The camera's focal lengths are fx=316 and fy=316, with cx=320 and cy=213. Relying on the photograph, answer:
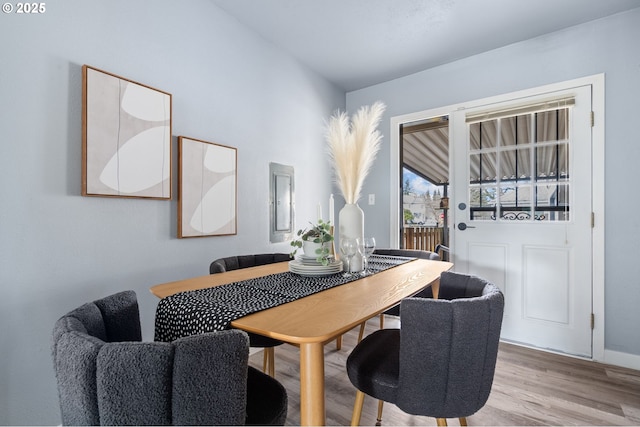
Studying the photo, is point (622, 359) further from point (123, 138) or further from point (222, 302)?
point (123, 138)

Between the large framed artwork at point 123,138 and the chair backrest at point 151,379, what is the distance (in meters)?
1.07

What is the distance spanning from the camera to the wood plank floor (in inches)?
63.2

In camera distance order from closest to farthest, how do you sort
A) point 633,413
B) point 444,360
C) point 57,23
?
point 444,360 → point 57,23 → point 633,413

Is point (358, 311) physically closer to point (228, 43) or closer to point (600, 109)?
point (228, 43)

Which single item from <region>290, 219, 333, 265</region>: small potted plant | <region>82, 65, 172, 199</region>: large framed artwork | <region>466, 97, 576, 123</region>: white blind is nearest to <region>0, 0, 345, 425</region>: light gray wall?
<region>82, 65, 172, 199</region>: large framed artwork

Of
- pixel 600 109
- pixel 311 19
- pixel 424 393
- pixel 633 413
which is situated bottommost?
pixel 633 413

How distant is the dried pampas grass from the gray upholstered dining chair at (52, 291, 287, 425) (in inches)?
42.7

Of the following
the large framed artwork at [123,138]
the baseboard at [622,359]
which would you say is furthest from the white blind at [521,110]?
the large framed artwork at [123,138]

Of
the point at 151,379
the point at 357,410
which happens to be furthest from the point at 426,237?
the point at 151,379

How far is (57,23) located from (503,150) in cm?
303

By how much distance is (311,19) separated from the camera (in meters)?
2.28

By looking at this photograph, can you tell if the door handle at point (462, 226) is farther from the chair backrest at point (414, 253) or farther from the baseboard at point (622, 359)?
the baseboard at point (622, 359)

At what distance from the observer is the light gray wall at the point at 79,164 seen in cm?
127

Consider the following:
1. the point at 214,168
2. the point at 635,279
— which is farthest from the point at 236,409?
the point at 635,279
